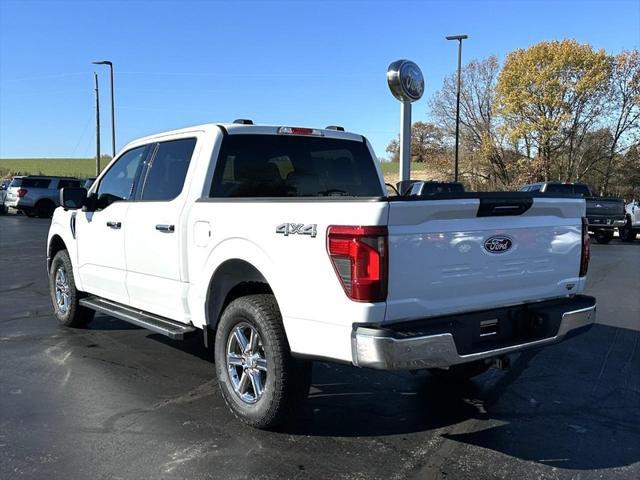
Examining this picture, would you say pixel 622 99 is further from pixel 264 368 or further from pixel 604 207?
pixel 264 368

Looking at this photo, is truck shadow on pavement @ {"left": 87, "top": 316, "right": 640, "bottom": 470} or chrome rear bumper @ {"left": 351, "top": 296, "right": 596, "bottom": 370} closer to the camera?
chrome rear bumper @ {"left": 351, "top": 296, "right": 596, "bottom": 370}

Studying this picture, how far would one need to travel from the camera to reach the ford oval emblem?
3590mm

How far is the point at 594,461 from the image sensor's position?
3.52 m

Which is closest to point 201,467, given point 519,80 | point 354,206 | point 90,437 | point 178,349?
point 90,437

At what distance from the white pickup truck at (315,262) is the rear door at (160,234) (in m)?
0.02

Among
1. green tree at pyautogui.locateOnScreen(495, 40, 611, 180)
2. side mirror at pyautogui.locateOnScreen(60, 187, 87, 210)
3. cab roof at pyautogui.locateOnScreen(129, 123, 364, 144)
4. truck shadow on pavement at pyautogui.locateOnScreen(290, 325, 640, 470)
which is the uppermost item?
green tree at pyautogui.locateOnScreen(495, 40, 611, 180)

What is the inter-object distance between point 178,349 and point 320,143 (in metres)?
2.52

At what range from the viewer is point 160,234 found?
4.72m

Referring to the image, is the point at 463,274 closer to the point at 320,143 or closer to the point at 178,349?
the point at 320,143

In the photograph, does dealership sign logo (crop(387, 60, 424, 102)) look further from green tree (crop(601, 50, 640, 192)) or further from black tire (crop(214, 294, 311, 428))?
green tree (crop(601, 50, 640, 192))

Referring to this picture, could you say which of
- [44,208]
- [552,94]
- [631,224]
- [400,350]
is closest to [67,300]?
[400,350]

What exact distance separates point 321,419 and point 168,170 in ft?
7.99

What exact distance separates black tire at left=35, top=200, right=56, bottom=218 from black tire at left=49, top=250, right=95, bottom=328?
2527cm

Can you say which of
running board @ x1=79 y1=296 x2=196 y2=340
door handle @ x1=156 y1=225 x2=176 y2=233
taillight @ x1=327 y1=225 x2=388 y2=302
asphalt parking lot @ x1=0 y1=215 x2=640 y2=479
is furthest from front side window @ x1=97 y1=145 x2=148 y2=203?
taillight @ x1=327 y1=225 x2=388 y2=302
